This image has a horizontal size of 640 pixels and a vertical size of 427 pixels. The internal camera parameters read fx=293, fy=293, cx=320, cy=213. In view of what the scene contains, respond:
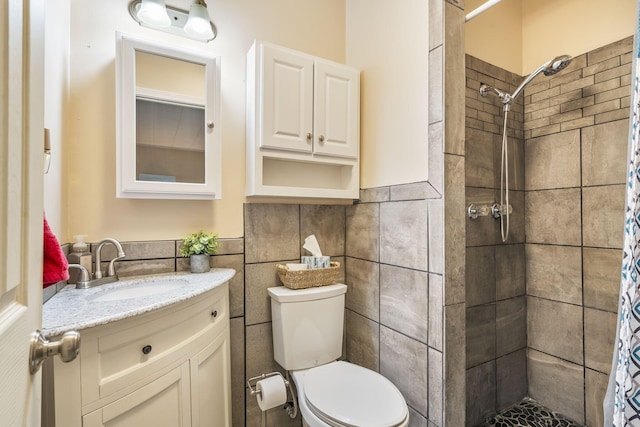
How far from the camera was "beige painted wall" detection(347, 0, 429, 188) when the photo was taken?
4.46 feet

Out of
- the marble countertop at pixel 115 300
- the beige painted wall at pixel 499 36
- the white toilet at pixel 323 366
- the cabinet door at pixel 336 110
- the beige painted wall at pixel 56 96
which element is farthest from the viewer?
the beige painted wall at pixel 499 36

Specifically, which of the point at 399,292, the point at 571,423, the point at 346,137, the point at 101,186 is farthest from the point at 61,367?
the point at 571,423

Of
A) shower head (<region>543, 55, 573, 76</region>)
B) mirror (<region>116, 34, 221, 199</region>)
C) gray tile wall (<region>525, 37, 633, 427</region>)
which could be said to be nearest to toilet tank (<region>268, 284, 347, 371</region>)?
mirror (<region>116, 34, 221, 199</region>)

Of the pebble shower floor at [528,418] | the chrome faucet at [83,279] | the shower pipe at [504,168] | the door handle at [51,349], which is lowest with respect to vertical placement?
the pebble shower floor at [528,418]

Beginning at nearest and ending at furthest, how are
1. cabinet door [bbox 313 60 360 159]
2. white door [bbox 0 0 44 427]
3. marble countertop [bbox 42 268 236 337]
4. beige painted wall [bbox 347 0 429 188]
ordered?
1. white door [bbox 0 0 44 427]
2. marble countertop [bbox 42 268 236 337]
3. beige painted wall [bbox 347 0 429 188]
4. cabinet door [bbox 313 60 360 159]

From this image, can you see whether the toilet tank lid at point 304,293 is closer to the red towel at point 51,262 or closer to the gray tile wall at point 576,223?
the red towel at point 51,262

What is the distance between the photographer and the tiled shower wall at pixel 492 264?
1.67 meters

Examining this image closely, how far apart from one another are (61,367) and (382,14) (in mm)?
1991

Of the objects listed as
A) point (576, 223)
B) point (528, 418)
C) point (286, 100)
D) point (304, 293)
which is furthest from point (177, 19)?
point (528, 418)

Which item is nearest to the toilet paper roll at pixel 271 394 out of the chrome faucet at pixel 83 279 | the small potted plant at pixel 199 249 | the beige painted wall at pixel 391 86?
the small potted plant at pixel 199 249

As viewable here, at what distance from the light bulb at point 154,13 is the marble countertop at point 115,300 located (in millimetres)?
1184

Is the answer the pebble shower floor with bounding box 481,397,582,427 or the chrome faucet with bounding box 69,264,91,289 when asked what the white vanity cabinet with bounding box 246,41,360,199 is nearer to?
the chrome faucet with bounding box 69,264,91,289

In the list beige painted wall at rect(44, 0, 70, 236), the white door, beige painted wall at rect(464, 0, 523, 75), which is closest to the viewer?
the white door

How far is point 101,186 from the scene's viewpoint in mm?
1304
